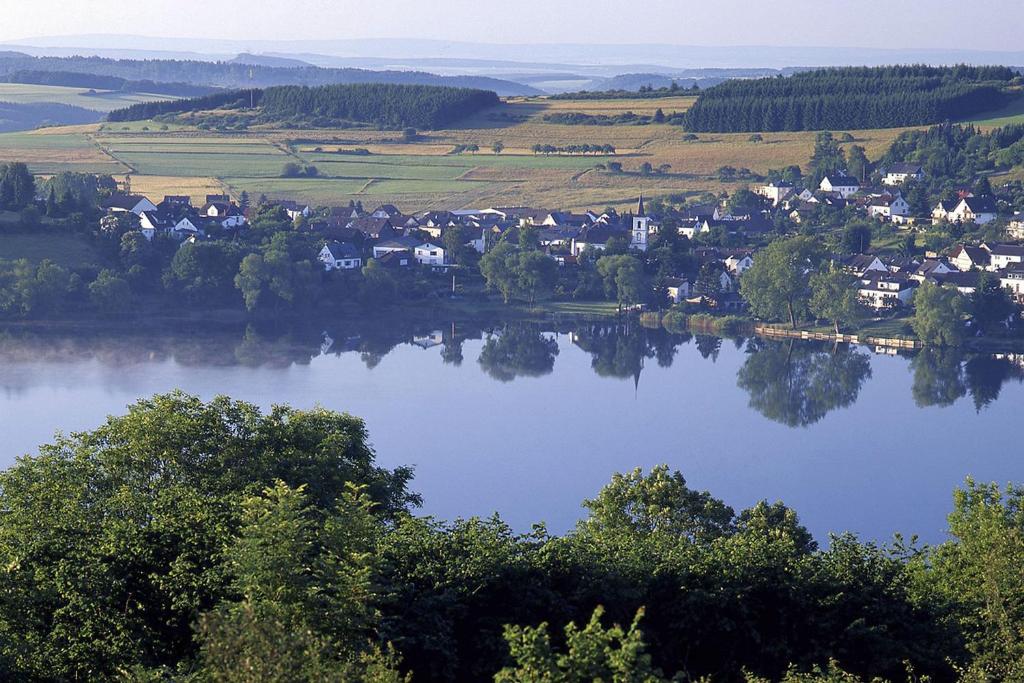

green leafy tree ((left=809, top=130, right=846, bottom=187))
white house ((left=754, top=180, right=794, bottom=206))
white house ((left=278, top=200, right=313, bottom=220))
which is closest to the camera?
white house ((left=278, top=200, right=313, bottom=220))

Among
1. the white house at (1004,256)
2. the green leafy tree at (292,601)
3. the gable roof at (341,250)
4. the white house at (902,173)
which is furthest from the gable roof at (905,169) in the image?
the green leafy tree at (292,601)

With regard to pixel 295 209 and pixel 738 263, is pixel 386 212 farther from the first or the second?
pixel 738 263

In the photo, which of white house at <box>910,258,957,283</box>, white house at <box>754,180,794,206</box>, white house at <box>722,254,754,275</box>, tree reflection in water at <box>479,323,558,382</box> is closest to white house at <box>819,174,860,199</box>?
white house at <box>754,180,794,206</box>

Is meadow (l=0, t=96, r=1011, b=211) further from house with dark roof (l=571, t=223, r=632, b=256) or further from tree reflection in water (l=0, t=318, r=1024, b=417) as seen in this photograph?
tree reflection in water (l=0, t=318, r=1024, b=417)

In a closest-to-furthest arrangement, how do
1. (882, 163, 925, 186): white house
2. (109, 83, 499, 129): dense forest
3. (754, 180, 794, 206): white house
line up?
(754, 180, 794, 206): white house
(882, 163, 925, 186): white house
(109, 83, 499, 129): dense forest

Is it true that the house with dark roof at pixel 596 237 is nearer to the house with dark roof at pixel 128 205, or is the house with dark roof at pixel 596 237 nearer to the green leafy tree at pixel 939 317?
the green leafy tree at pixel 939 317

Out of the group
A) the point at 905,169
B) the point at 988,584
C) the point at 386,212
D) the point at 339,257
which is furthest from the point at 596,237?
the point at 988,584
